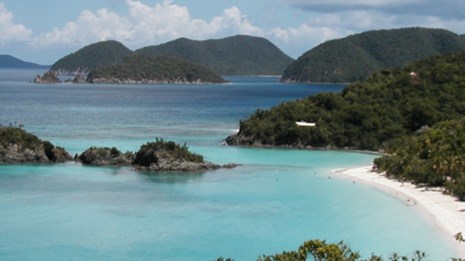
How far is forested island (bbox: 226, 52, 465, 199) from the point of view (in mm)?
56406

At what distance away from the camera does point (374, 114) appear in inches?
2309

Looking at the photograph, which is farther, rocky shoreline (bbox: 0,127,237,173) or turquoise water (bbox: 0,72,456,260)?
rocky shoreline (bbox: 0,127,237,173)

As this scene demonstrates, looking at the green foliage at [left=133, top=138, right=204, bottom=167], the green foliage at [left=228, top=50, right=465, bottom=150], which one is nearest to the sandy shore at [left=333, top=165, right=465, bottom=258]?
the green foliage at [left=133, top=138, right=204, bottom=167]

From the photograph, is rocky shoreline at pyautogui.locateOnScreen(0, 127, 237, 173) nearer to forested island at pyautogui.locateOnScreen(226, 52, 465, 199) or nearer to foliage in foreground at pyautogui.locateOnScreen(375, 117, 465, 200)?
foliage in foreground at pyautogui.locateOnScreen(375, 117, 465, 200)

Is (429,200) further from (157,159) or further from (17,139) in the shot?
(17,139)

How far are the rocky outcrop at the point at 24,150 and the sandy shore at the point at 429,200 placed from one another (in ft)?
62.5

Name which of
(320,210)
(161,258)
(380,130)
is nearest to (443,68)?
(380,130)

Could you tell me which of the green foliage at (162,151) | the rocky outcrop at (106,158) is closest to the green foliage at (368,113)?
the green foliage at (162,151)

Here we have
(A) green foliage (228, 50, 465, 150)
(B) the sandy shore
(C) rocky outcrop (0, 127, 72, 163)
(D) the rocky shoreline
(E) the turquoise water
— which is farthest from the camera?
(A) green foliage (228, 50, 465, 150)

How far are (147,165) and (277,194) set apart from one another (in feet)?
37.6

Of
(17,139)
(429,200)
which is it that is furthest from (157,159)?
(429,200)

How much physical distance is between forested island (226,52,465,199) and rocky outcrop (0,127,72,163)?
654 inches

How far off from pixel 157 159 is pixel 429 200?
17.7m

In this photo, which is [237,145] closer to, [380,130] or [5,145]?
[380,130]
